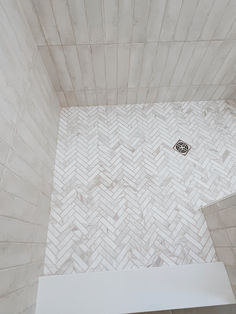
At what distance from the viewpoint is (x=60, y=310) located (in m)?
1.70

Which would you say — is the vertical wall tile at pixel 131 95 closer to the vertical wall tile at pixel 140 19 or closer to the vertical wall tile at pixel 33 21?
the vertical wall tile at pixel 140 19

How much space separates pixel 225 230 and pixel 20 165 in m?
2.14

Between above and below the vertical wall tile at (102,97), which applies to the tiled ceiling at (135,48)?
above

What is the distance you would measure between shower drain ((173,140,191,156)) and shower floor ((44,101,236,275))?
69mm

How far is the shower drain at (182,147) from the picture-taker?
2790 mm

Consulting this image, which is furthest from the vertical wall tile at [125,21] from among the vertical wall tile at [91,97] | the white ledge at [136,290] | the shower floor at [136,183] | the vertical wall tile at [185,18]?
the white ledge at [136,290]

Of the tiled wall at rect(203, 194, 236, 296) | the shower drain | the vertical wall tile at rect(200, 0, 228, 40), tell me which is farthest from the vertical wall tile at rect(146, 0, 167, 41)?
the tiled wall at rect(203, 194, 236, 296)

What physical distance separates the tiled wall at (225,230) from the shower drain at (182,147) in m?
0.94

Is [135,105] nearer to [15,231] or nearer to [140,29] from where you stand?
[140,29]

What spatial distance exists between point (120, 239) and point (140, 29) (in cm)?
256

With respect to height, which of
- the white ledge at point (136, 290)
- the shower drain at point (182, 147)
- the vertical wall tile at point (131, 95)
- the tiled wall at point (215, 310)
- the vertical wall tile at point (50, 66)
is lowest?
the tiled wall at point (215, 310)

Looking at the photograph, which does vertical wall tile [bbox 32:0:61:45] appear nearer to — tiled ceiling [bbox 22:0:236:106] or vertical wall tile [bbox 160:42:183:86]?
tiled ceiling [bbox 22:0:236:106]

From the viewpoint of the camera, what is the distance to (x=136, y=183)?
8.24ft

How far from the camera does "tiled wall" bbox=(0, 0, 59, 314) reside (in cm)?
133
